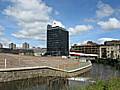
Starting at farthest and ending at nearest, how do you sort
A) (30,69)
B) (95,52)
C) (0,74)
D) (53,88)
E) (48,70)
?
1. (95,52)
2. (48,70)
3. (30,69)
4. (0,74)
5. (53,88)

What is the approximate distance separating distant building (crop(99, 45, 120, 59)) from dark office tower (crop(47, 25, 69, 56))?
2227cm

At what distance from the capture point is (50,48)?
434 ft

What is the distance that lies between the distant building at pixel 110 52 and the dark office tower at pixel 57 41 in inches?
877

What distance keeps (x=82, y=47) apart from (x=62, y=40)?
2877 centimetres

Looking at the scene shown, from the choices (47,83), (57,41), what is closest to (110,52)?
(57,41)

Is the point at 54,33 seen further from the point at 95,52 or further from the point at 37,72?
the point at 37,72

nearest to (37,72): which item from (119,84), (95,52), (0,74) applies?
(0,74)

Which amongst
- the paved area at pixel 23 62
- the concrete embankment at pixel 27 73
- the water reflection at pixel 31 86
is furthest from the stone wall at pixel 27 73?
the paved area at pixel 23 62

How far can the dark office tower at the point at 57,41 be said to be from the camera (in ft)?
430

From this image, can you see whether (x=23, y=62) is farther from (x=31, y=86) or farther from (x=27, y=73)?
(x=31, y=86)

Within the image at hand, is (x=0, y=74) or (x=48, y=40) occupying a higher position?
(x=48, y=40)

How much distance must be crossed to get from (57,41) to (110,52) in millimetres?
31424

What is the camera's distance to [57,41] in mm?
134125

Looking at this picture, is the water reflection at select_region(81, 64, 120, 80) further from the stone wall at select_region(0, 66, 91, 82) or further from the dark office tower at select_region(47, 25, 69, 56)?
the dark office tower at select_region(47, 25, 69, 56)
